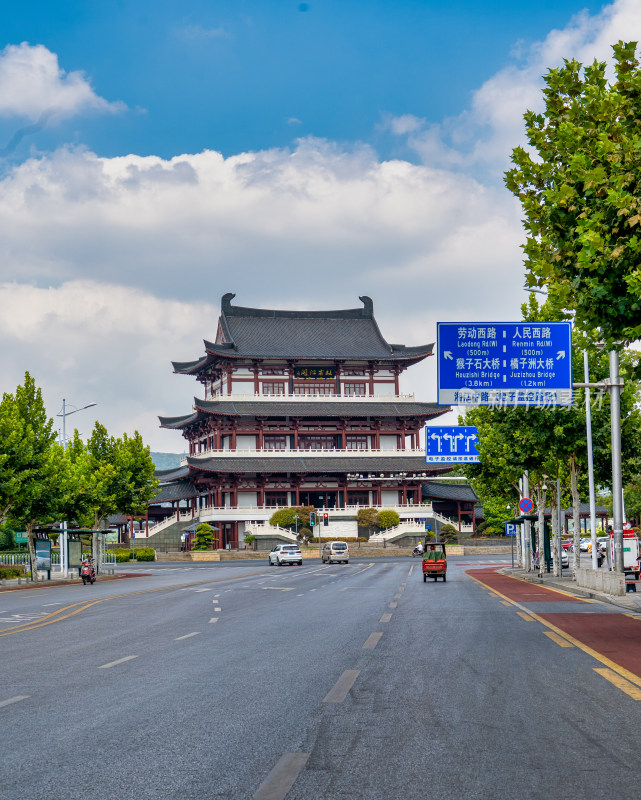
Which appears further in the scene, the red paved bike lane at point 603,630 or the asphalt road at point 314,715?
the red paved bike lane at point 603,630

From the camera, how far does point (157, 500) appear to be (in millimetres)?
94625

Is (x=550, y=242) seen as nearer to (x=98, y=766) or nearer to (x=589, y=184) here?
→ (x=589, y=184)

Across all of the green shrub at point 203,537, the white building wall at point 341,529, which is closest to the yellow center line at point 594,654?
the green shrub at point 203,537

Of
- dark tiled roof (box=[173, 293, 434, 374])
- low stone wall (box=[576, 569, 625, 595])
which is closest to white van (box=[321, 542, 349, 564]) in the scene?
dark tiled roof (box=[173, 293, 434, 374])

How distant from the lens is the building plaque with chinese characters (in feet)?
314

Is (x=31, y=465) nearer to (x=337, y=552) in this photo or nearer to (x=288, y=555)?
(x=288, y=555)

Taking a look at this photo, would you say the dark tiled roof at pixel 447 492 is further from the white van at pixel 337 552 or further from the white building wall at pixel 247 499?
the white van at pixel 337 552

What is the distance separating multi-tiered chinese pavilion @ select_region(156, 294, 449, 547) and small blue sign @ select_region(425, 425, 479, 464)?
42.6 m

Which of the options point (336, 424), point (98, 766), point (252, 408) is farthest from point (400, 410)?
point (98, 766)

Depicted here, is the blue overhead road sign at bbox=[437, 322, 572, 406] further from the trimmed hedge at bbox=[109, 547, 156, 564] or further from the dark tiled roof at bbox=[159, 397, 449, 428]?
the dark tiled roof at bbox=[159, 397, 449, 428]

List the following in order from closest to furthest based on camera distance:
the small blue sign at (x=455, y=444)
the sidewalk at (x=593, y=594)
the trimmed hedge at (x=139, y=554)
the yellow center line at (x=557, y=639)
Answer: the yellow center line at (x=557, y=639), the sidewalk at (x=593, y=594), the small blue sign at (x=455, y=444), the trimmed hedge at (x=139, y=554)

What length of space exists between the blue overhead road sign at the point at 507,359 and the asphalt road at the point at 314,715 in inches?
317

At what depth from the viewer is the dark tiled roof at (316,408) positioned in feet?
298

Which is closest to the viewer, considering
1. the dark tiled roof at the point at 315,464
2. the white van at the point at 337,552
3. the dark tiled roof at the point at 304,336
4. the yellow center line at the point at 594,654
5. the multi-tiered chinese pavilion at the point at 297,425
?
the yellow center line at the point at 594,654
